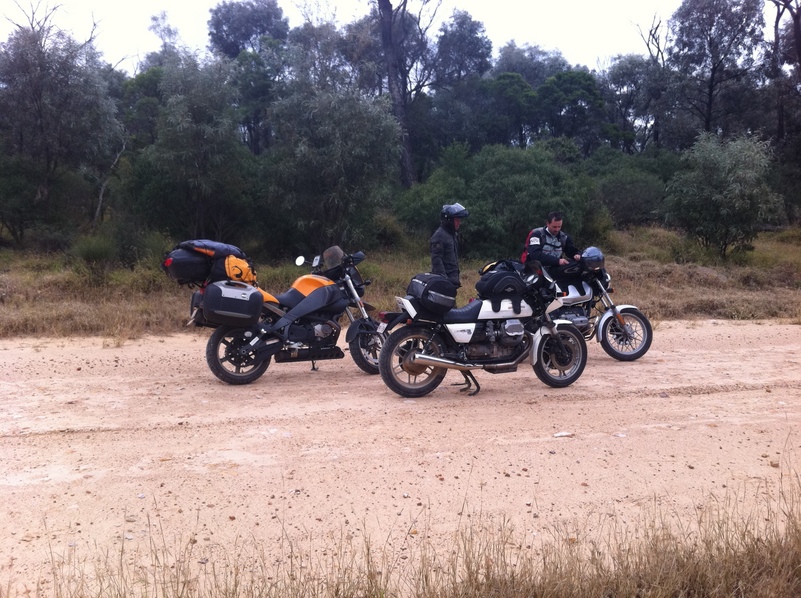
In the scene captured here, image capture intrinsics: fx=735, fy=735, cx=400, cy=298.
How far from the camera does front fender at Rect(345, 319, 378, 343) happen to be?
7766 mm

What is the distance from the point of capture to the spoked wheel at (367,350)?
7863 millimetres

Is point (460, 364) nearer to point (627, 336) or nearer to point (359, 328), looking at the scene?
point (359, 328)

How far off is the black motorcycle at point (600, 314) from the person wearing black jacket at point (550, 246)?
0.16 meters

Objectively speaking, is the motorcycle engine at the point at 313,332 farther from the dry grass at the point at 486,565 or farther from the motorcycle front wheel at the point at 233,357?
the dry grass at the point at 486,565

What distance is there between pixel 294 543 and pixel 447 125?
97.9 feet

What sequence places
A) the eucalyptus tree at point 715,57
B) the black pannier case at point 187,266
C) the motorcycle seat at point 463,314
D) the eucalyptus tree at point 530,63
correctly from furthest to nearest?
1. the eucalyptus tree at point 530,63
2. the eucalyptus tree at point 715,57
3. the black pannier case at point 187,266
4. the motorcycle seat at point 463,314

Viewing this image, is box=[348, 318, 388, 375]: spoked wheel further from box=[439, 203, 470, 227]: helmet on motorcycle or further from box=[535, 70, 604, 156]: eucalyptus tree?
box=[535, 70, 604, 156]: eucalyptus tree

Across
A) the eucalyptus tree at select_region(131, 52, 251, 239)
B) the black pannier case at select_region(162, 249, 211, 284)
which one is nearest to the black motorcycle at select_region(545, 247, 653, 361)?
the black pannier case at select_region(162, 249, 211, 284)

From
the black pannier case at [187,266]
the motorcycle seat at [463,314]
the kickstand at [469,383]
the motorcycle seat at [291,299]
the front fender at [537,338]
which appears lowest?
the kickstand at [469,383]

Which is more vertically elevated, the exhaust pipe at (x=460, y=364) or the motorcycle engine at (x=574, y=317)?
the motorcycle engine at (x=574, y=317)

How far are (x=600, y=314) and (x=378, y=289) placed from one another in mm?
6131

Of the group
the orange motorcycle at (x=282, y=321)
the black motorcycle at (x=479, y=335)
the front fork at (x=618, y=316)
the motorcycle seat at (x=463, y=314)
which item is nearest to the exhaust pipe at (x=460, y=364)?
the black motorcycle at (x=479, y=335)

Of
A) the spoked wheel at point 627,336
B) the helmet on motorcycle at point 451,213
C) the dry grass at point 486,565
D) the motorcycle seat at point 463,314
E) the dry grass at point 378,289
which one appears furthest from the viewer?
the dry grass at point 378,289

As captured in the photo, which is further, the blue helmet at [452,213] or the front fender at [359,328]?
the blue helmet at [452,213]
